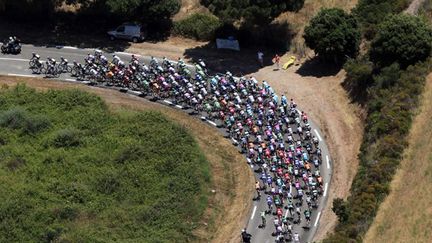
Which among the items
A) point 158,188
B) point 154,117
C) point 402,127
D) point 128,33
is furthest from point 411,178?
point 128,33

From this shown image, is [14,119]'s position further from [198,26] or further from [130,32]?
[198,26]

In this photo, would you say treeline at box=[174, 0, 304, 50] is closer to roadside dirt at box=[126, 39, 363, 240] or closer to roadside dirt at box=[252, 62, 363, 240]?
roadside dirt at box=[126, 39, 363, 240]

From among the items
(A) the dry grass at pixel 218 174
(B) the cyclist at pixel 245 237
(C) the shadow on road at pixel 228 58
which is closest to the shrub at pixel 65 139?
(A) the dry grass at pixel 218 174

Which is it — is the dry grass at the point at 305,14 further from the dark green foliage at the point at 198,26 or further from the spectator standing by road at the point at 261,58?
the dark green foliage at the point at 198,26

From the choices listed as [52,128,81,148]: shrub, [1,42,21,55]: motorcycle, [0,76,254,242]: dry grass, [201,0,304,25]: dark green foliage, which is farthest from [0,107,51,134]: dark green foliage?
[201,0,304,25]: dark green foliage

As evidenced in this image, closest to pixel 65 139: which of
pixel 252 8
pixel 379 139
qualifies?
pixel 252 8

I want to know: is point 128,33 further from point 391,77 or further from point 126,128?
point 391,77

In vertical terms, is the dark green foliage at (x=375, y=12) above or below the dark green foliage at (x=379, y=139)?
above
